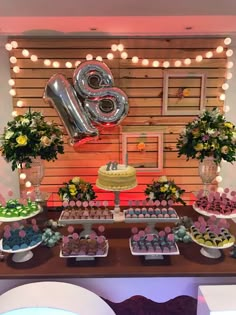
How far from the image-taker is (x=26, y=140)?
1.85 metres

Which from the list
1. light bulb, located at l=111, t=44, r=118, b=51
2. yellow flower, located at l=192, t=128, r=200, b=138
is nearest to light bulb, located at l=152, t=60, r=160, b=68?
light bulb, located at l=111, t=44, r=118, b=51

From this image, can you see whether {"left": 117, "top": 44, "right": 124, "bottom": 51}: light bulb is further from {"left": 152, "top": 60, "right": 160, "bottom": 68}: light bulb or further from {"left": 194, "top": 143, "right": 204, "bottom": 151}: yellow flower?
{"left": 194, "top": 143, "right": 204, "bottom": 151}: yellow flower

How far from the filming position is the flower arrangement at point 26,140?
1875 mm

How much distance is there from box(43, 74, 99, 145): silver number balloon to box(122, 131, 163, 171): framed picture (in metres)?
0.64

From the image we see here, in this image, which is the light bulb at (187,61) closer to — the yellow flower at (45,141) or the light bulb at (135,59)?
the light bulb at (135,59)

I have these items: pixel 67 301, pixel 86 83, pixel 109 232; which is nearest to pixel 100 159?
pixel 86 83

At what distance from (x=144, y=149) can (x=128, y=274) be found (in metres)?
1.68

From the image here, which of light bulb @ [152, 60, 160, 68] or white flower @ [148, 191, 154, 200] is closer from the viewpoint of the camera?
white flower @ [148, 191, 154, 200]

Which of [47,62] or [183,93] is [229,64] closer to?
[183,93]

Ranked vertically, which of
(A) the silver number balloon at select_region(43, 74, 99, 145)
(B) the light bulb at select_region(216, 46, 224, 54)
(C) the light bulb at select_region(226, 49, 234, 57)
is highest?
(B) the light bulb at select_region(216, 46, 224, 54)

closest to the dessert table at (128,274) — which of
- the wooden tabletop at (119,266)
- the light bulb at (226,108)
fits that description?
the wooden tabletop at (119,266)

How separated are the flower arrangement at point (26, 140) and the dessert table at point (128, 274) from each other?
2.26 ft

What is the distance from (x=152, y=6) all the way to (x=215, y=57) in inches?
38.9

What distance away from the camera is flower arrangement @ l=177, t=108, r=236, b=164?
6.39 feet
